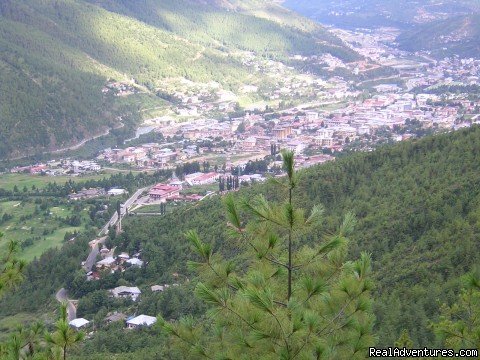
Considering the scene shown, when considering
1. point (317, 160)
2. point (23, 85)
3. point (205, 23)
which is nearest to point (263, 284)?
point (317, 160)

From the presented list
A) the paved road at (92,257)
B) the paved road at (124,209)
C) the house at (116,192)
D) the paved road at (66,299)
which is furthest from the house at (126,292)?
the house at (116,192)

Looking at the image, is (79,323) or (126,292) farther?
(126,292)

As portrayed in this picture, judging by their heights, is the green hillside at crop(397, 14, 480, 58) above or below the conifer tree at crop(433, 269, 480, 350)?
above

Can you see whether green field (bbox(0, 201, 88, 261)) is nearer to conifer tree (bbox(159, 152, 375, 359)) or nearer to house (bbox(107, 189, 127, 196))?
house (bbox(107, 189, 127, 196))

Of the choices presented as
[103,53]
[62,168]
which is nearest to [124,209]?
[62,168]

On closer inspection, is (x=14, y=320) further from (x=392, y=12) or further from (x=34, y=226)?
(x=392, y=12)

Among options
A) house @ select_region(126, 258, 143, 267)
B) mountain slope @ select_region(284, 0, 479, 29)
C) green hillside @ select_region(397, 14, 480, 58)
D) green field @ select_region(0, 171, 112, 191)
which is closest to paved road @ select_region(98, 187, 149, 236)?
green field @ select_region(0, 171, 112, 191)
